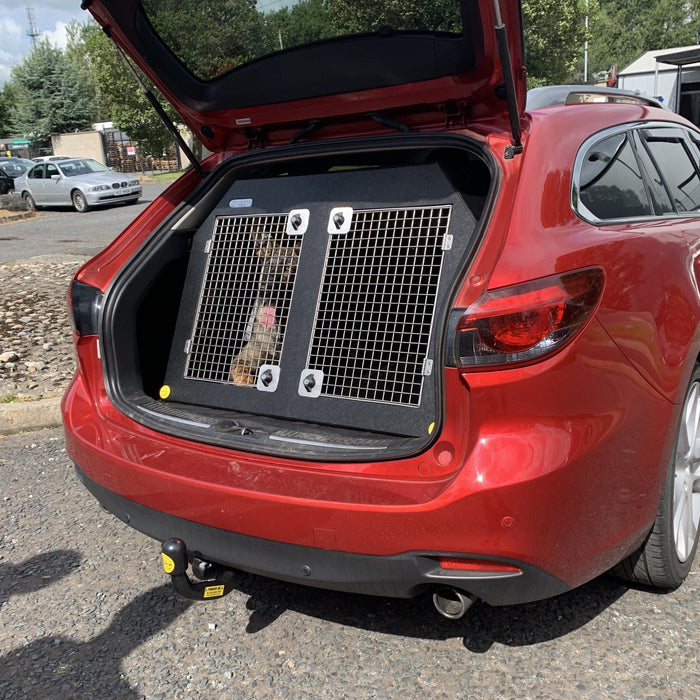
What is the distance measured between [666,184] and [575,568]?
1.68 meters

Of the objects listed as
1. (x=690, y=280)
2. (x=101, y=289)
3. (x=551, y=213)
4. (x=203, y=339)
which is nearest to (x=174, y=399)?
(x=203, y=339)

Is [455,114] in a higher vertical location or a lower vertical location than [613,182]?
higher

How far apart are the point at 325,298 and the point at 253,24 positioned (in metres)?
1.12

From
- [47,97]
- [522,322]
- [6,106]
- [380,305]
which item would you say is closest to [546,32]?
[380,305]

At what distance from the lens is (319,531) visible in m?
2.29

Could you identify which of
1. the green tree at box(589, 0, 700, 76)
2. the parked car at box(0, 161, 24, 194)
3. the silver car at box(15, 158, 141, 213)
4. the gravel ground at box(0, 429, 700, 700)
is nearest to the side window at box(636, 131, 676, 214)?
the gravel ground at box(0, 429, 700, 700)

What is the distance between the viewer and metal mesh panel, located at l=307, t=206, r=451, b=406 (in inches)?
106

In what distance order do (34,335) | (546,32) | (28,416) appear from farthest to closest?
1. (34,335)
2. (28,416)
3. (546,32)

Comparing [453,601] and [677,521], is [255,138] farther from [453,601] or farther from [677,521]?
[677,521]

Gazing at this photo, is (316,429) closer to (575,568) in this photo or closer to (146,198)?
(575,568)

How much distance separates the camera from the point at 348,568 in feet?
7.53

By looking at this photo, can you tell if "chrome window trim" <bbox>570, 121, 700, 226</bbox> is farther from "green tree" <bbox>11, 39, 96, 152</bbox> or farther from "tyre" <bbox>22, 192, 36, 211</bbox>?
"green tree" <bbox>11, 39, 96, 152</bbox>

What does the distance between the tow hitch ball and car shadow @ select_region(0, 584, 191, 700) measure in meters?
0.36

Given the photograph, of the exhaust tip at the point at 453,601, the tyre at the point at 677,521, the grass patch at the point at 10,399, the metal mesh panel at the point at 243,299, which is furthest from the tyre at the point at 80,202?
the exhaust tip at the point at 453,601
